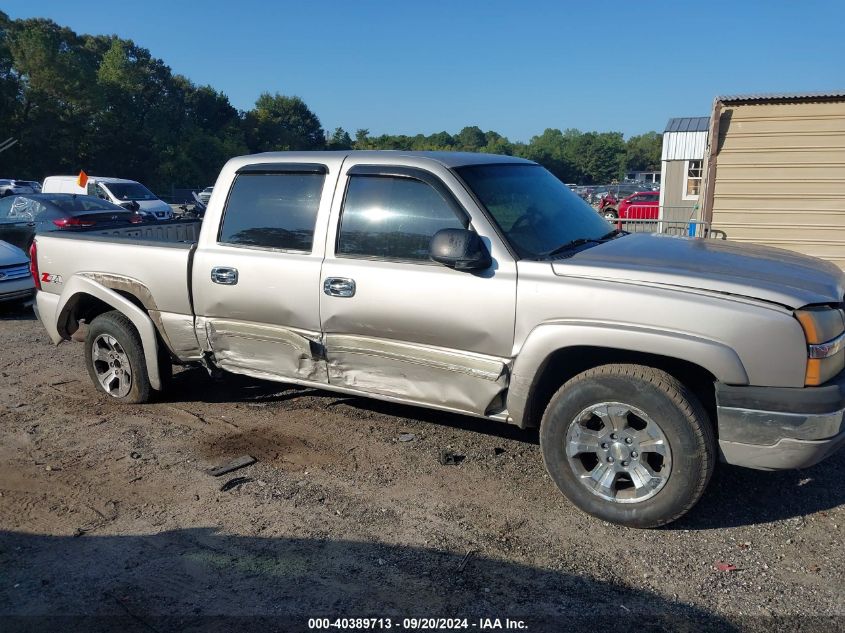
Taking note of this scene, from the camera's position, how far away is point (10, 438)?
5113 mm

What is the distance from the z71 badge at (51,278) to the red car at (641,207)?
2281cm

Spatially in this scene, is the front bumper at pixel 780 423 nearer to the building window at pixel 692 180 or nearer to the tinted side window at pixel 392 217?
the tinted side window at pixel 392 217

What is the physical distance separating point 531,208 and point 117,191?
23.0m

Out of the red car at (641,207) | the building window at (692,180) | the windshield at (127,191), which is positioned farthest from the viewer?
the building window at (692,180)

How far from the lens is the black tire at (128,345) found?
5535 mm

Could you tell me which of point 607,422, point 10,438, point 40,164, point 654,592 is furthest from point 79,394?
point 40,164

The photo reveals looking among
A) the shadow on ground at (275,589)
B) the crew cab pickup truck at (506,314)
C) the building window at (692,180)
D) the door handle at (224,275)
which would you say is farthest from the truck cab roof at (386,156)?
the building window at (692,180)

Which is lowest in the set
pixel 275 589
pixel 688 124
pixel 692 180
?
pixel 275 589


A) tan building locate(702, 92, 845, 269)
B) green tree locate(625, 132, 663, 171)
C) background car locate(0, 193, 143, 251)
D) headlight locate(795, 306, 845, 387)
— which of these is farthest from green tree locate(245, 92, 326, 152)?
headlight locate(795, 306, 845, 387)

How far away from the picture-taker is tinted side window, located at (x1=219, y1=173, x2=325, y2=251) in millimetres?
4672

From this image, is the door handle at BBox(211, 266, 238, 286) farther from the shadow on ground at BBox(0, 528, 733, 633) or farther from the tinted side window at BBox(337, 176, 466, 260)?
the shadow on ground at BBox(0, 528, 733, 633)

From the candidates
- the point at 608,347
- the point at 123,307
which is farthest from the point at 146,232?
the point at 608,347

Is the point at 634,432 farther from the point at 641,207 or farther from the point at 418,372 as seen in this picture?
the point at 641,207

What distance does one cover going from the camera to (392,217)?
4.38m
